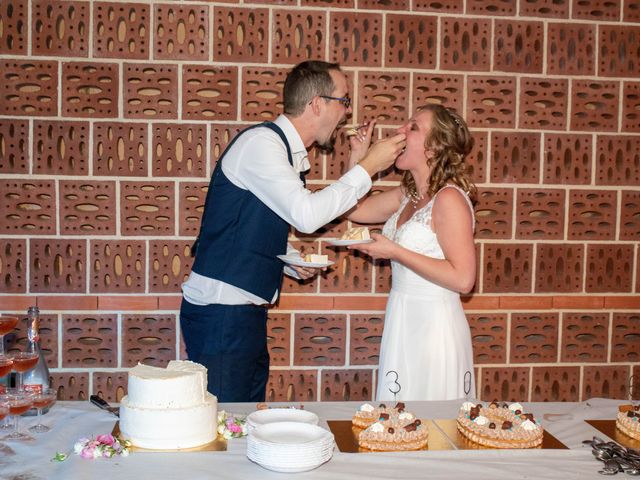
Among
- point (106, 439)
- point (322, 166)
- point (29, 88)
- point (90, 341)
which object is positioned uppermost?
point (29, 88)

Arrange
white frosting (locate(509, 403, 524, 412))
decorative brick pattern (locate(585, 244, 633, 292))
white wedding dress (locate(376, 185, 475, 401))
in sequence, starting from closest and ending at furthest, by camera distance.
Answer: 1. white frosting (locate(509, 403, 524, 412))
2. white wedding dress (locate(376, 185, 475, 401))
3. decorative brick pattern (locate(585, 244, 633, 292))

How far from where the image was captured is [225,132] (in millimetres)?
3754

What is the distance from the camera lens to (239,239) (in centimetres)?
301

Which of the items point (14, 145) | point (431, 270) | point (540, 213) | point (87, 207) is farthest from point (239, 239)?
point (540, 213)

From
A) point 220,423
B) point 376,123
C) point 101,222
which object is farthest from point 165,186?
point 220,423

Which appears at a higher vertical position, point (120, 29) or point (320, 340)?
point (120, 29)

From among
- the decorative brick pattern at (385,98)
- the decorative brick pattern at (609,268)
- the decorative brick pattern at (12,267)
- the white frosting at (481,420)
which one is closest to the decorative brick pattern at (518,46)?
the decorative brick pattern at (385,98)

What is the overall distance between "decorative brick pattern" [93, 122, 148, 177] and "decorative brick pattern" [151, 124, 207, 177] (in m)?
0.07

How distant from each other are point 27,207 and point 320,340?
65.5 inches

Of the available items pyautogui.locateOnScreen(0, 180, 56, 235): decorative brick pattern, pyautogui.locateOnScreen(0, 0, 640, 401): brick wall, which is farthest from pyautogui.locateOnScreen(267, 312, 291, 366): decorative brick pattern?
pyautogui.locateOnScreen(0, 180, 56, 235): decorative brick pattern

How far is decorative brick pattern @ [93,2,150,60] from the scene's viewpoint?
3645 millimetres

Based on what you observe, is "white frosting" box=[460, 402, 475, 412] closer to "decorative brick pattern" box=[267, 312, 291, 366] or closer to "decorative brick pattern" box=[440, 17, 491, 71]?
"decorative brick pattern" box=[267, 312, 291, 366]

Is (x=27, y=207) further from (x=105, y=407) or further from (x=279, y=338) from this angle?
(x=105, y=407)

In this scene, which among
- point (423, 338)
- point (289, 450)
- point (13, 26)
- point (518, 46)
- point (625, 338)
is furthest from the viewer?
point (625, 338)
